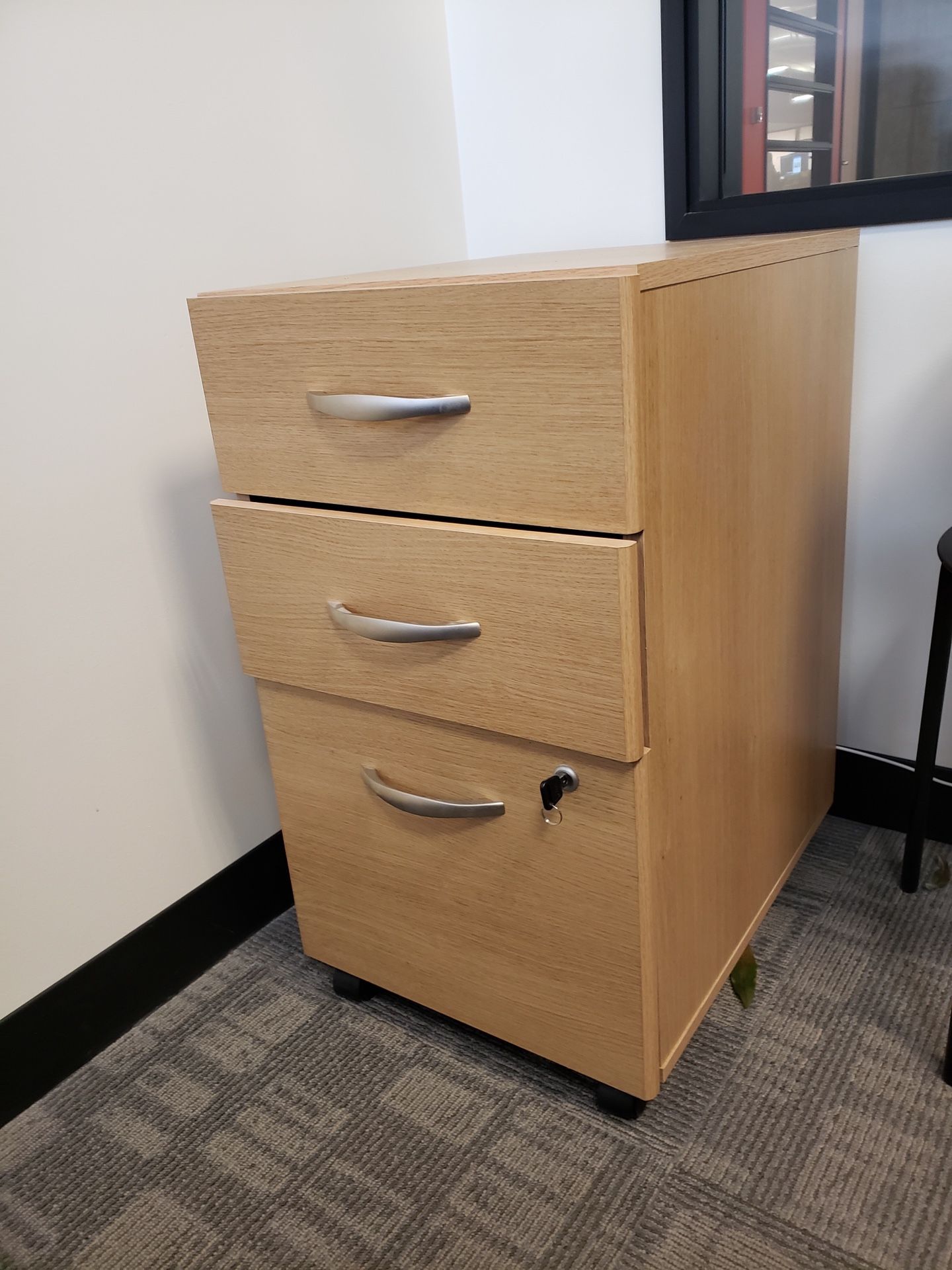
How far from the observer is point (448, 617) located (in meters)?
0.74

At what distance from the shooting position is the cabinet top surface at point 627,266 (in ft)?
1.99

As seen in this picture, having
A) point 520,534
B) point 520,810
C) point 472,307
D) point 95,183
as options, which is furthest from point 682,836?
point 95,183

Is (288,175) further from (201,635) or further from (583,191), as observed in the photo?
(201,635)

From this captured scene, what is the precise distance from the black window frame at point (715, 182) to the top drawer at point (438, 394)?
56 centimetres

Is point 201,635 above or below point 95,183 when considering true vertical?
below

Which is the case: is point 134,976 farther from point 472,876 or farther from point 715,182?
point 715,182

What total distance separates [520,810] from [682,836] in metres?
0.13

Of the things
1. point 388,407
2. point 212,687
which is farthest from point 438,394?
point 212,687

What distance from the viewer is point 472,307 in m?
0.64

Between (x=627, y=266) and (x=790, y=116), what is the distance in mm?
606

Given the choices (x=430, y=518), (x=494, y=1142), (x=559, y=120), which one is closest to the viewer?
(x=430, y=518)

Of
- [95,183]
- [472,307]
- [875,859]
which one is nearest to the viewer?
[472,307]

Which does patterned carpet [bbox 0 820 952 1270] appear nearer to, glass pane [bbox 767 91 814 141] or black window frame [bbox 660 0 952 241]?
black window frame [bbox 660 0 952 241]

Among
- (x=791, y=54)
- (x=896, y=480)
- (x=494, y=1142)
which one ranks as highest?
(x=791, y=54)
